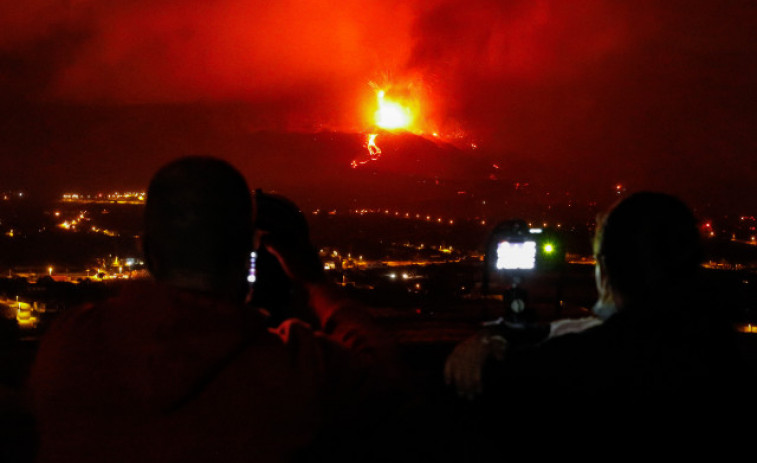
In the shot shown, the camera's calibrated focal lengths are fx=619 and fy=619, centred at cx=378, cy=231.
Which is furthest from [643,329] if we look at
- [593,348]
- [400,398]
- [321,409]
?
[321,409]

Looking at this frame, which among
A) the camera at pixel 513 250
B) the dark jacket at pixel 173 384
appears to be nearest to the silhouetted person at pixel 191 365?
the dark jacket at pixel 173 384

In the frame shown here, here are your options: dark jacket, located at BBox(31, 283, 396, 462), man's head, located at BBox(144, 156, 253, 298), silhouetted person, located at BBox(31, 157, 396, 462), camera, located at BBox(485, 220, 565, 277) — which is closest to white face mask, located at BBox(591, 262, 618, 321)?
silhouetted person, located at BBox(31, 157, 396, 462)

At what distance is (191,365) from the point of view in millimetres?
1203

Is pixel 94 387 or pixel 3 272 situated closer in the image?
pixel 94 387

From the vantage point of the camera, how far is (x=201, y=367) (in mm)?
1211

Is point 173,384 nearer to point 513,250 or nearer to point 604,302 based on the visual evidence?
point 604,302

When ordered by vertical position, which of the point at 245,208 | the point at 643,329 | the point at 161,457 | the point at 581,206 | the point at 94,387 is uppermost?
the point at 581,206

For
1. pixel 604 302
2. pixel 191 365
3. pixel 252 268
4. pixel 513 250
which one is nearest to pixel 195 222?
pixel 191 365

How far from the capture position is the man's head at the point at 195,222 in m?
1.31

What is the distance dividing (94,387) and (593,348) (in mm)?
1147

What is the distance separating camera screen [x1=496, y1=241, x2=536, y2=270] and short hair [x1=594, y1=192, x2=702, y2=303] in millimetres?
1718

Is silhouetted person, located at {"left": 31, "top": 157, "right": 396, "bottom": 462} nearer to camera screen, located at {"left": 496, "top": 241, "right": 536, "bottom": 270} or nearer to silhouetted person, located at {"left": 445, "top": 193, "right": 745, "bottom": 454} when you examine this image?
silhouetted person, located at {"left": 445, "top": 193, "right": 745, "bottom": 454}

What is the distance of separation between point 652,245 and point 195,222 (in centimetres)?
115

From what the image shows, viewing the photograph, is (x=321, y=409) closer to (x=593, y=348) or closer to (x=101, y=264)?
(x=593, y=348)
